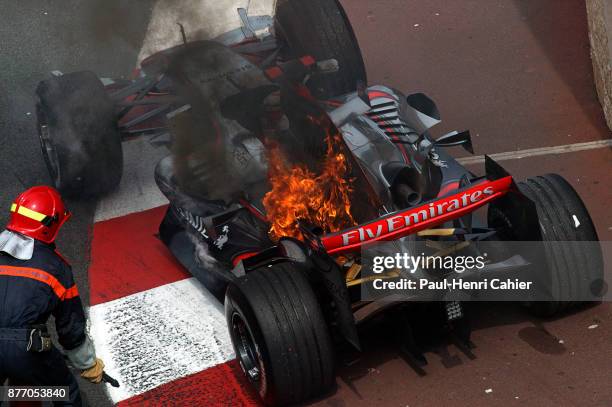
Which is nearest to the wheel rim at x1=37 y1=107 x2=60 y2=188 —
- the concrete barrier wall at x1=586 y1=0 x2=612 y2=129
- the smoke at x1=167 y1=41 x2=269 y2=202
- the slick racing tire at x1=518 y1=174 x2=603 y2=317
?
the smoke at x1=167 y1=41 x2=269 y2=202

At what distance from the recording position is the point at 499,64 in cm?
1091

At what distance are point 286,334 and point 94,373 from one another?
1.22 m

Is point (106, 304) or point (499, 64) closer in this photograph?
point (106, 304)

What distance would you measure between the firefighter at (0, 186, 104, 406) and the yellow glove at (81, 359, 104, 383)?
6 cm

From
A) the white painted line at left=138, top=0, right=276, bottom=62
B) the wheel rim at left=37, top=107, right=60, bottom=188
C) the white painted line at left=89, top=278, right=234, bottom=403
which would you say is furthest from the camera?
the white painted line at left=138, top=0, right=276, bottom=62

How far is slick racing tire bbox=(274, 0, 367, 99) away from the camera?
943cm

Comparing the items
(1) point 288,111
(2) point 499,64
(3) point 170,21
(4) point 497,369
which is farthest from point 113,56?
(4) point 497,369

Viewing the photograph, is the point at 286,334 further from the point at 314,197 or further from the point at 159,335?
the point at 159,335

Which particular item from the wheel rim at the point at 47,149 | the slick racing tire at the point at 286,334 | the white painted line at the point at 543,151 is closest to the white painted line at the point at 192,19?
the wheel rim at the point at 47,149

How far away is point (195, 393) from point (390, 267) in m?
1.61

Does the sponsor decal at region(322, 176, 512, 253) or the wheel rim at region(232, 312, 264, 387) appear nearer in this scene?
the sponsor decal at region(322, 176, 512, 253)

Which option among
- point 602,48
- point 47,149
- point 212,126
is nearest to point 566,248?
point 212,126

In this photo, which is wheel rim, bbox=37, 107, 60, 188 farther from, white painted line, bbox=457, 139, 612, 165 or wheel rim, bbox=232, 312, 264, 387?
white painted line, bbox=457, 139, 612, 165

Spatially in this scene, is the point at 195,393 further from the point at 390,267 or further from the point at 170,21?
the point at 170,21
